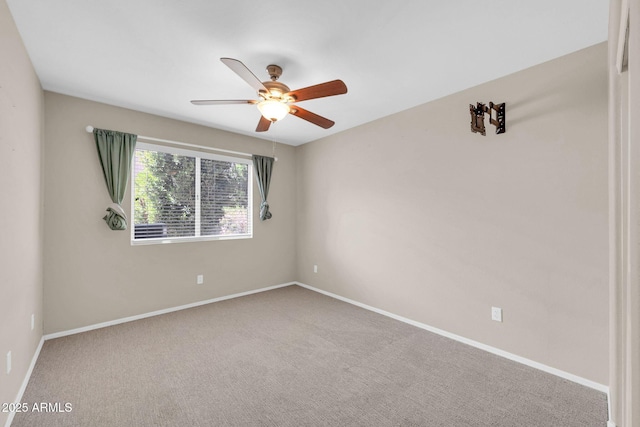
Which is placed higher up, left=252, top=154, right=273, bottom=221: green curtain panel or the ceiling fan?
the ceiling fan

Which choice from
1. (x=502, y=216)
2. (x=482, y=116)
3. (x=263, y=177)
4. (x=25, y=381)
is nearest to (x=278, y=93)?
(x=482, y=116)

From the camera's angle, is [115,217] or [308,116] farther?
[115,217]

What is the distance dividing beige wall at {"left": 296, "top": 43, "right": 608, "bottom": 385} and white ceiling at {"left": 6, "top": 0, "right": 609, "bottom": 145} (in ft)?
1.05

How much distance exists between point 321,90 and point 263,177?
9.00 ft

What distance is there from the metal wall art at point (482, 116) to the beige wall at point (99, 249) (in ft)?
10.7

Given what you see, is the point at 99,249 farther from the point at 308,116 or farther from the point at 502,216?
the point at 502,216

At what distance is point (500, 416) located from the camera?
6.33ft

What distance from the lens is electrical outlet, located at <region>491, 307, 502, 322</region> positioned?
107 inches

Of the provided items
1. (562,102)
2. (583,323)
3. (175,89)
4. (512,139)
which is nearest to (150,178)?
(175,89)

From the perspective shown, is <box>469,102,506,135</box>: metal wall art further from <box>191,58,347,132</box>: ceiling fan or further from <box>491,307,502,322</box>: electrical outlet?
<box>491,307,502,322</box>: electrical outlet

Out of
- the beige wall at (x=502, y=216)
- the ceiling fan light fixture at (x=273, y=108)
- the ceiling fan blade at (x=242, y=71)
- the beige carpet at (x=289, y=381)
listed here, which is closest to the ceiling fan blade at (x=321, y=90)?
the ceiling fan light fixture at (x=273, y=108)

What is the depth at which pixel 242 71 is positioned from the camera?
196 cm

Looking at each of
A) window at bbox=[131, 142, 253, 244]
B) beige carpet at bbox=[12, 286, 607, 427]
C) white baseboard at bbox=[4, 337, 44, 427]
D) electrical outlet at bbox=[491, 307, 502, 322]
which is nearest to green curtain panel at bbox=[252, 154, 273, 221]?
window at bbox=[131, 142, 253, 244]

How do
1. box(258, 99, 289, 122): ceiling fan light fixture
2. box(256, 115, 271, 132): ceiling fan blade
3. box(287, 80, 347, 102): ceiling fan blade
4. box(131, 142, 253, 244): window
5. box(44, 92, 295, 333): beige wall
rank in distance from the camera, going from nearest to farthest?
box(287, 80, 347, 102): ceiling fan blade < box(258, 99, 289, 122): ceiling fan light fixture < box(256, 115, 271, 132): ceiling fan blade < box(44, 92, 295, 333): beige wall < box(131, 142, 253, 244): window
